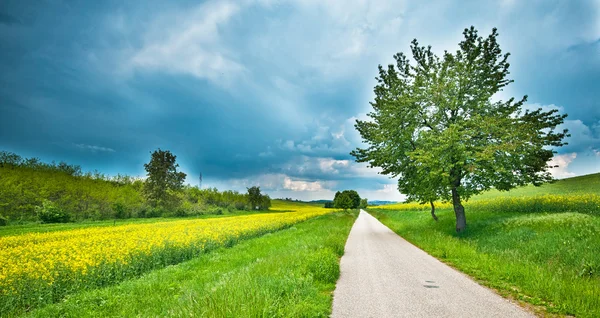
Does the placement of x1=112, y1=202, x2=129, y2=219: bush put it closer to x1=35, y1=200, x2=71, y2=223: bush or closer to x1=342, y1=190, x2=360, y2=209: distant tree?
x1=35, y1=200, x2=71, y2=223: bush

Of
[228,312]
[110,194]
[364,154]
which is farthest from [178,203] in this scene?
[228,312]

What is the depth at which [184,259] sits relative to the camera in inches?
537

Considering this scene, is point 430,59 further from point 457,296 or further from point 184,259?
point 184,259

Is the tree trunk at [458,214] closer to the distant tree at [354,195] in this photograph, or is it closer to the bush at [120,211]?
the bush at [120,211]

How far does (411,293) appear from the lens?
6523 mm

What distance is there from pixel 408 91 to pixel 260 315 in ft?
63.8

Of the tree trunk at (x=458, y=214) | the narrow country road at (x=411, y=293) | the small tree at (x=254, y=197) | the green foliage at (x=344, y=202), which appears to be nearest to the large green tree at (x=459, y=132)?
the tree trunk at (x=458, y=214)

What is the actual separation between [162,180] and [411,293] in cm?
6690

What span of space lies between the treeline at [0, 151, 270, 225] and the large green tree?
49628 mm

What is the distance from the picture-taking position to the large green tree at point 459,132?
601 inches

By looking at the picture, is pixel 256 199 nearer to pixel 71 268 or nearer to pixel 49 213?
pixel 49 213

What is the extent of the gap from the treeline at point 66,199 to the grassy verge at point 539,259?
52693 mm

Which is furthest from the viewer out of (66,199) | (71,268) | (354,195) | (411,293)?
(354,195)

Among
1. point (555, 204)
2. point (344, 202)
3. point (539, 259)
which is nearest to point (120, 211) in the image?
point (539, 259)
